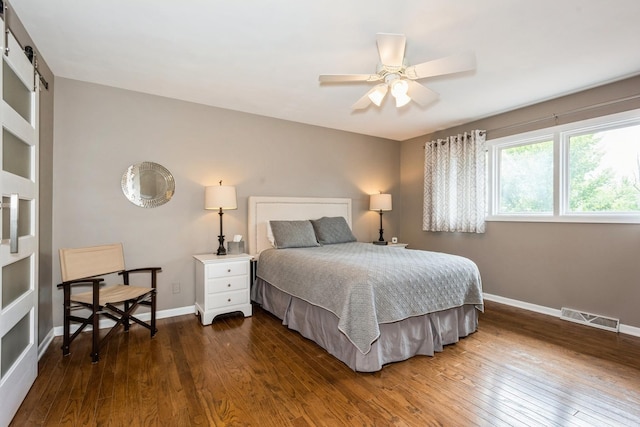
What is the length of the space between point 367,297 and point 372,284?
4.2 inches

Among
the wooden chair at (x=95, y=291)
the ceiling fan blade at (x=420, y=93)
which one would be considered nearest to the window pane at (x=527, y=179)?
the ceiling fan blade at (x=420, y=93)

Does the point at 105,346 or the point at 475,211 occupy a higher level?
the point at 475,211

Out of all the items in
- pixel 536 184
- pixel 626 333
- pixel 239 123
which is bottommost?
pixel 626 333

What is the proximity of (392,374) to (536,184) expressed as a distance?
3.10 m

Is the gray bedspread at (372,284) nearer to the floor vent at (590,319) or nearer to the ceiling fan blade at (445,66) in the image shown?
the floor vent at (590,319)

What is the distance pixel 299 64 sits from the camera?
9.05ft

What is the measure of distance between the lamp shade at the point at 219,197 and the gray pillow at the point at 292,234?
24.5 inches

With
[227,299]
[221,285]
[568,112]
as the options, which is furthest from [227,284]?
[568,112]

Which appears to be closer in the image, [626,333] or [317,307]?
[317,307]

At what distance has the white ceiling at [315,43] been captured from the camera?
2010mm

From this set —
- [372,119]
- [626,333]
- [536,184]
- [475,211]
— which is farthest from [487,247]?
[372,119]

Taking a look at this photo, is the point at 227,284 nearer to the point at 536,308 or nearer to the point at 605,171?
the point at 536,308

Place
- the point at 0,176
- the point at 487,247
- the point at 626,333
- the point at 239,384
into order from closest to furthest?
the point at 0,176 < the point at 239,384 < the point at 626,333 < the point at 487,247

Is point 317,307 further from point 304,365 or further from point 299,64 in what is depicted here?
point 299,64
